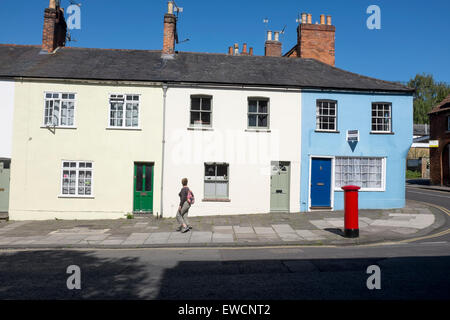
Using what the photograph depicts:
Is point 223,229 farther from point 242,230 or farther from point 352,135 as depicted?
point 352,135

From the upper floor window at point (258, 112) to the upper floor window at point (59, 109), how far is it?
8.45m

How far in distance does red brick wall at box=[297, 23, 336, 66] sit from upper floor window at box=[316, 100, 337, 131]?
5.42m

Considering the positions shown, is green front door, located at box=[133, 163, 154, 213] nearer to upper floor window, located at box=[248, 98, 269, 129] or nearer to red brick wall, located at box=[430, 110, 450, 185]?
upper floor window, located at box=[248, 98, 269, 129]

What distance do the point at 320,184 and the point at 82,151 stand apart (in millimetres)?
11447

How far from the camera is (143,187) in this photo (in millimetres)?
15469

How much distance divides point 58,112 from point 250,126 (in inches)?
361

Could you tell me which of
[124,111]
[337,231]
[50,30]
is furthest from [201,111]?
[50,30]

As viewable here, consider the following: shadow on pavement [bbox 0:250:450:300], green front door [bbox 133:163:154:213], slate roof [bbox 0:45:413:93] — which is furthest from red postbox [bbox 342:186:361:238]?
green front door [bbox 133:163:154:213]

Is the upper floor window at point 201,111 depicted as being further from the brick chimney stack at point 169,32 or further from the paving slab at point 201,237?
the paving slab at point 201,237

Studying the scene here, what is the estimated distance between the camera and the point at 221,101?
15781 mm

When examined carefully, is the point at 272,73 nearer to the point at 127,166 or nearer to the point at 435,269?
the point at 127,166

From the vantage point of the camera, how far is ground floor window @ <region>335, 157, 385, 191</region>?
1616cm

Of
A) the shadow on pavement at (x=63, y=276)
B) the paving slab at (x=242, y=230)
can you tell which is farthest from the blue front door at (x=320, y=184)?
the shadow on pavement at (x=63, y=276)

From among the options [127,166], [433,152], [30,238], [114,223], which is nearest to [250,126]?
[127,166]
